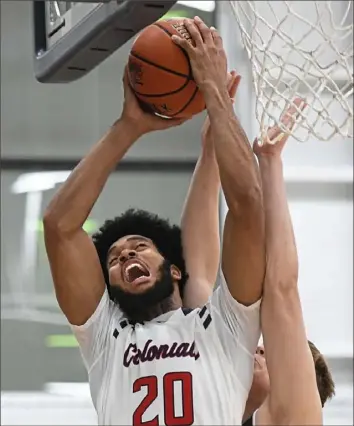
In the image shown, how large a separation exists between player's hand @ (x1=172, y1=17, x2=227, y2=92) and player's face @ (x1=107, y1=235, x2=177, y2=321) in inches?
14.0

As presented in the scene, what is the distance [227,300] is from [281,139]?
363 millimetres

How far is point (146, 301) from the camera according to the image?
5.37ft

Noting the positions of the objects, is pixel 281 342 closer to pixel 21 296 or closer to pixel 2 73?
pixel 21 296

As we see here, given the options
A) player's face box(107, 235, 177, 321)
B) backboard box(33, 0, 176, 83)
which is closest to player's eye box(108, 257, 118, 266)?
player's face box(107, 235, 177, 321)

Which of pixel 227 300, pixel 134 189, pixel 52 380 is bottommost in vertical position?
pixel 52 380

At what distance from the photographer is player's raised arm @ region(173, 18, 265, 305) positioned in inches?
58.8

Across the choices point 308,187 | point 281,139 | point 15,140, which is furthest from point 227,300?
point 15,140

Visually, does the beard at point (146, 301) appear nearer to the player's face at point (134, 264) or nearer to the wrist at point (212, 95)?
the player's face at point (134, 264)

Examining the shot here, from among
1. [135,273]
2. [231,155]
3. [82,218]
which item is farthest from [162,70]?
[135,273]

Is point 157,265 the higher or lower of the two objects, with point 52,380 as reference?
higher

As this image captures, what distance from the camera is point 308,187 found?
3.13 m

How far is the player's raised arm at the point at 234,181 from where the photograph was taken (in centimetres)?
149

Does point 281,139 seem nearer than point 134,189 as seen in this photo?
Yes

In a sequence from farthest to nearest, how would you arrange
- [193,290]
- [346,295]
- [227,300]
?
[346,295], [193,290], [227,300]
